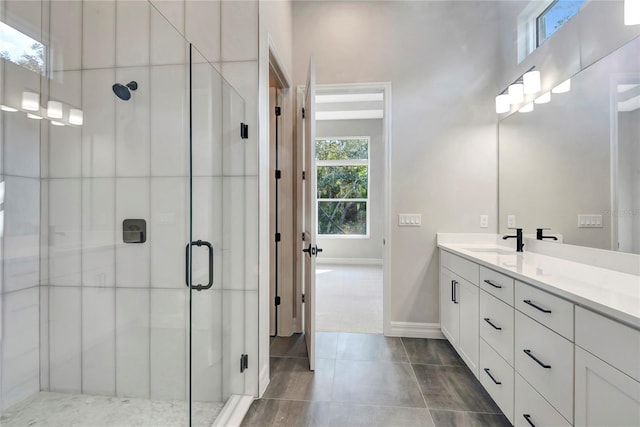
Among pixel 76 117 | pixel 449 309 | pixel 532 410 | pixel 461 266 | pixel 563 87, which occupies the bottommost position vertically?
pixel 532 410

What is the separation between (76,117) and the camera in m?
1.60

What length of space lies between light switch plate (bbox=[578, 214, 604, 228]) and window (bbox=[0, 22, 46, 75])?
3189 mm

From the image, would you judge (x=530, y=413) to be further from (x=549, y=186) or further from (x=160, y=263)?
(x=160, y=263)

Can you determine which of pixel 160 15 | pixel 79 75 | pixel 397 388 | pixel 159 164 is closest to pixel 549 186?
pixel 397 388

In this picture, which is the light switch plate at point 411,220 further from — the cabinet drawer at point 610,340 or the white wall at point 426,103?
the cabinet drawer at point 610,340

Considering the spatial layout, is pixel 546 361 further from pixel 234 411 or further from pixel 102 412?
pixel 102 412

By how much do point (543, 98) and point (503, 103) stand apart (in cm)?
42

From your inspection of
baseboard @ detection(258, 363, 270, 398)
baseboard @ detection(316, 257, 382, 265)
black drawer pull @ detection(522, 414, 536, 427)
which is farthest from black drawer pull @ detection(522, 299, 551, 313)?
baseboard @ detection(316, 257, 382, 265)

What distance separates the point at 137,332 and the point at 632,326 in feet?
7.27

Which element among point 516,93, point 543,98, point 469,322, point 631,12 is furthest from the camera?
point 516,93

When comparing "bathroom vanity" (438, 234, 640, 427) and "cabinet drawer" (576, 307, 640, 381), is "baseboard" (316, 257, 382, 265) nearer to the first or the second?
"bathroom vanity" (438, 234, 640, 427)

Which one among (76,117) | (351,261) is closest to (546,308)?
(76,117)

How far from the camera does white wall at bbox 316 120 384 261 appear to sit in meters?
6.18

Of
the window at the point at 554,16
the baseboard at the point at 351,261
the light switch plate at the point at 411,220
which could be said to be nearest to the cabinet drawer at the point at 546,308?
the light switch plate at the point at 411,220
